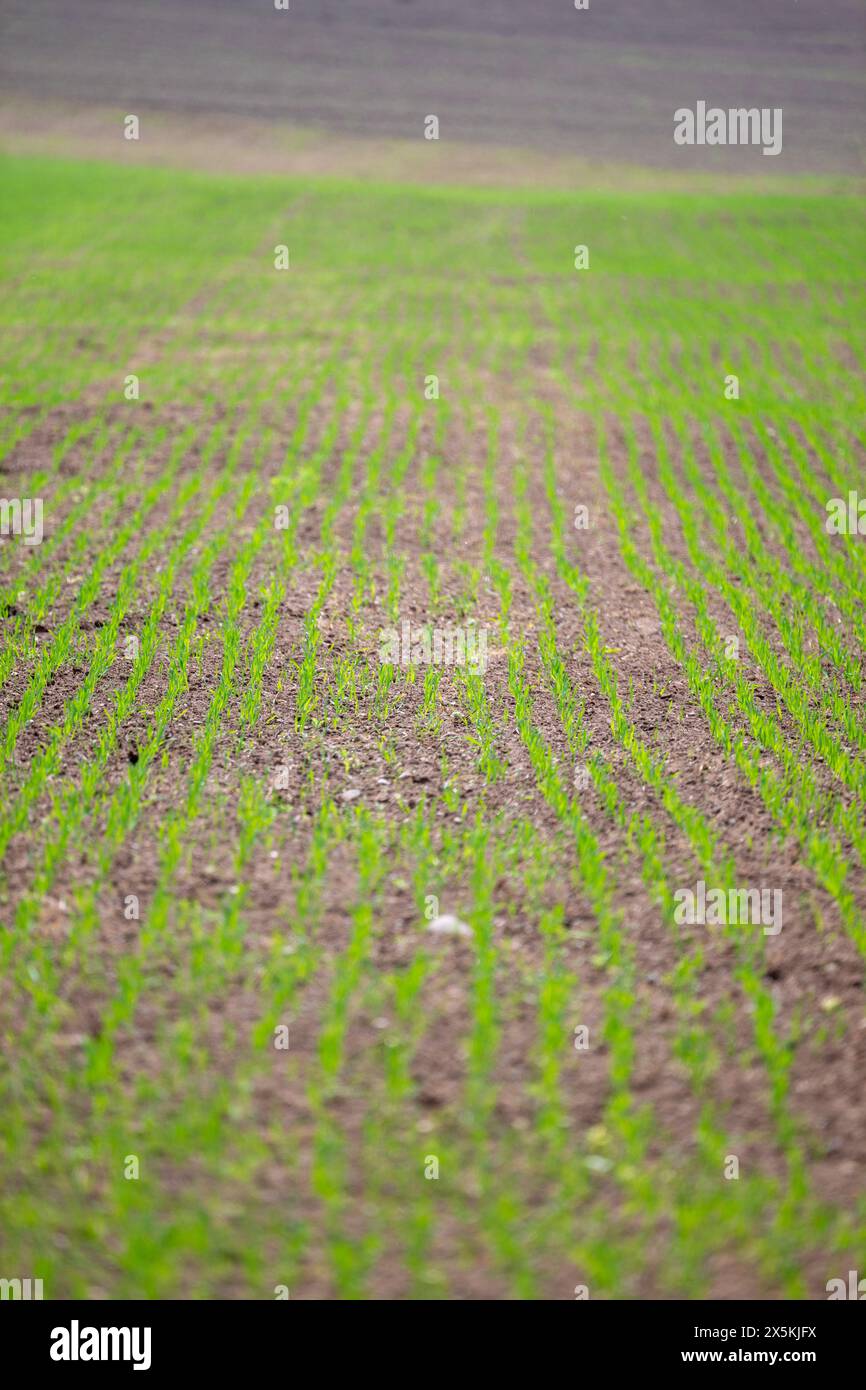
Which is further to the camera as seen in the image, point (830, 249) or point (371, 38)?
point (371, 38)

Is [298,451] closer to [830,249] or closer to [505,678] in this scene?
[505,678]

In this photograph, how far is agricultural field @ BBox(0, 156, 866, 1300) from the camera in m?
3.44

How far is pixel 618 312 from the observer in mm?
18031

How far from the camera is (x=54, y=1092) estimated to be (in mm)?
3830

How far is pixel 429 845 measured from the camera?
529cm

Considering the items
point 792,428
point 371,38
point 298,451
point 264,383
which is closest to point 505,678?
point 298,451

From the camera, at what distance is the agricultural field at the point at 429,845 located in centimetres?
344

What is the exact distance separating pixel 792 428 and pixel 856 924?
30.4 feet

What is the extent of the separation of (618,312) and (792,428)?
6387 millimetres

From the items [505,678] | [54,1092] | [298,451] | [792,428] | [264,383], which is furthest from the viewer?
[264,383]

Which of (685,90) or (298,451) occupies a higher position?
(685,90)

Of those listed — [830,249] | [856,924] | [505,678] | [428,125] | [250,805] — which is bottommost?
[856,924]

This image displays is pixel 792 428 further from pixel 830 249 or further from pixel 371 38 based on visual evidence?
pixel 371 38

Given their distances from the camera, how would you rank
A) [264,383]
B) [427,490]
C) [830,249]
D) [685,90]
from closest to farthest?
[427,490] → [264,383] → [830,249] → [685,90]
